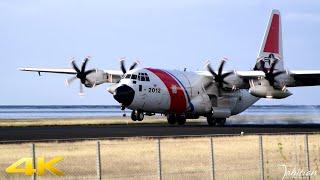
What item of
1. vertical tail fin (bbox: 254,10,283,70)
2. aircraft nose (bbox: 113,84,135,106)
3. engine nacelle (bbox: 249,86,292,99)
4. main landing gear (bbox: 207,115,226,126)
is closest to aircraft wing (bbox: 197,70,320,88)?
engine nacelle (bbox: 249,86,292,99)

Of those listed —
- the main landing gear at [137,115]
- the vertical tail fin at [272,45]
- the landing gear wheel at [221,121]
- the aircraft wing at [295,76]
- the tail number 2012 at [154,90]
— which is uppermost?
the vertical tail fin at [272,45]

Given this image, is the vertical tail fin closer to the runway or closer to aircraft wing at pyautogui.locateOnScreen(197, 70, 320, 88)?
aircraft wing at pyautogui.locateOnScreen(197, 70, 320, 88)

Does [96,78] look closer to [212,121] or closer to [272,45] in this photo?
[212,121]

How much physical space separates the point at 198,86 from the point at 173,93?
371 cm

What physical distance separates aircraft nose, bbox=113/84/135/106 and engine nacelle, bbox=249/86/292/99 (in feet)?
32.1

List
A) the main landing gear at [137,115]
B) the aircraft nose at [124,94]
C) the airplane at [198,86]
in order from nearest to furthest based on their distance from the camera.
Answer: the aircraft nose at [124,94]
the airplane at [198,86]
the main landing gear at [137,115]

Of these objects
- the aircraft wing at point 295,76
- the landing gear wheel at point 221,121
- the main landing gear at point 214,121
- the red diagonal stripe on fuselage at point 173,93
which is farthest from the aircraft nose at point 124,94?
the landing gear wheel at point 221,121

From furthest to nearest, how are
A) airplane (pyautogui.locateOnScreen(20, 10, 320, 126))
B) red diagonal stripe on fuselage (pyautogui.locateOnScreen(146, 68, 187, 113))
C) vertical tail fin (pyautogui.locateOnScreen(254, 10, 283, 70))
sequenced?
vertical tail fin (pyautogui.locateOnScreen(254, 10, 283, 70)) < red diagonal stripe on fuselage (pyautogui.locateOnScreen(146, 68, 187, 113)) < airplane (pyautogui.locateOnScreen(20, 10, 320, 126))

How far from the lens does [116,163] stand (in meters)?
27.6

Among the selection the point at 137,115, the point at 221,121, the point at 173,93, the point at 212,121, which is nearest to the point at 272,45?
the point at 221,121

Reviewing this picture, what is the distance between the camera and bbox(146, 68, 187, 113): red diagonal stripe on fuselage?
52.3m

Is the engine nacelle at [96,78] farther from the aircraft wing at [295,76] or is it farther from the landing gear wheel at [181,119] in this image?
the aircraft wing at [295,76]

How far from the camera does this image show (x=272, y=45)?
61.5 metres

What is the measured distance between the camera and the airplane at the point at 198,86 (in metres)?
51.0
